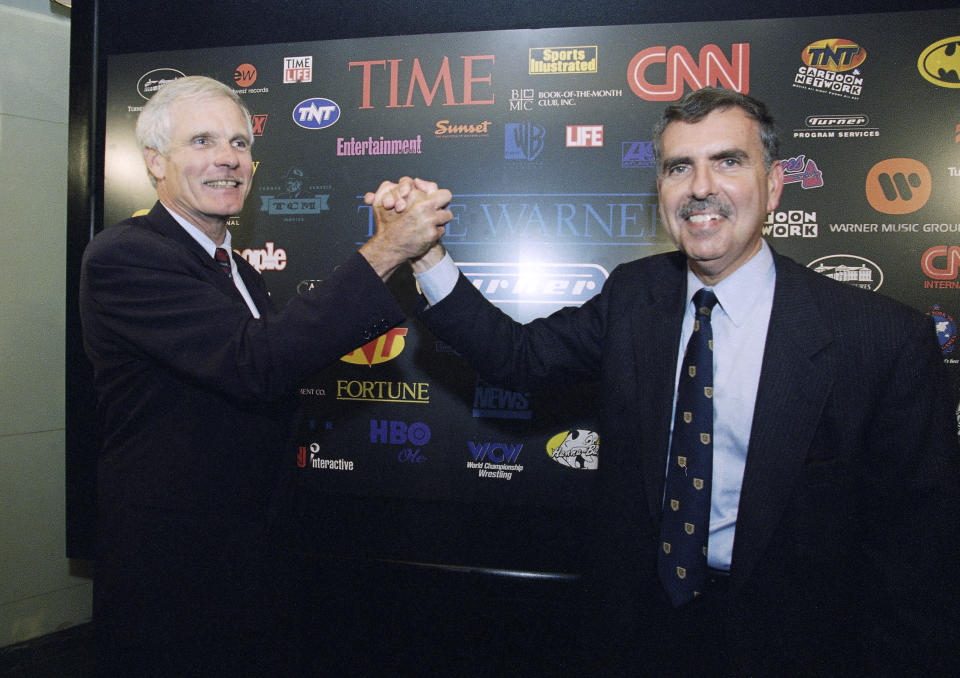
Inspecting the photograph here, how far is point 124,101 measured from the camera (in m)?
2.70

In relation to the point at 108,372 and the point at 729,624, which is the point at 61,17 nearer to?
the point at 108,372

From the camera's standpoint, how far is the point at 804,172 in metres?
2.21

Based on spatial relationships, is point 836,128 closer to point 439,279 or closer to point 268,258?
point 439,279

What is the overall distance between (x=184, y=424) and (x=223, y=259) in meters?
0.46

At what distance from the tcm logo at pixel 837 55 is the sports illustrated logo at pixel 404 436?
2.16 metres

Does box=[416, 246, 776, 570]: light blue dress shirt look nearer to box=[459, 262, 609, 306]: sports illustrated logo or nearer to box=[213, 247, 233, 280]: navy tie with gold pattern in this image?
box=[459, 262, 609, 306]: sports illustrated logo

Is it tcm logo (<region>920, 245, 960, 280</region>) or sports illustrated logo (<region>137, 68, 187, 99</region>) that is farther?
sports illustrated logo (<region>137, 68, 187, 99</region>)

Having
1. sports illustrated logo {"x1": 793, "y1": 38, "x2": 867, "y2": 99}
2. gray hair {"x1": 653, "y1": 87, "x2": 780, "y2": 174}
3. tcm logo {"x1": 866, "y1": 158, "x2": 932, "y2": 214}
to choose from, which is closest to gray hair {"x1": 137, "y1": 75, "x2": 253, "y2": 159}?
gray hair {"x1": 653, "y1": 87, "x2": 780, "y2": 174}

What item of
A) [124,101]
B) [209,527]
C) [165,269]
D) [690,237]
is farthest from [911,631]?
[124,101]

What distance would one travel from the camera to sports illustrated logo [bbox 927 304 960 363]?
2174 mm

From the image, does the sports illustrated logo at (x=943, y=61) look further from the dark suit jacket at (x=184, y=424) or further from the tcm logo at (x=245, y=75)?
the tcm logo at (x=245, y=75)

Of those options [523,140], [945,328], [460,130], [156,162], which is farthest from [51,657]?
[945,328]

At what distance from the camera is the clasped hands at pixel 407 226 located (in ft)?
4.25

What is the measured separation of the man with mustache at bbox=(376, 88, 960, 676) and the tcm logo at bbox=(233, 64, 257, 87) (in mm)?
1593
